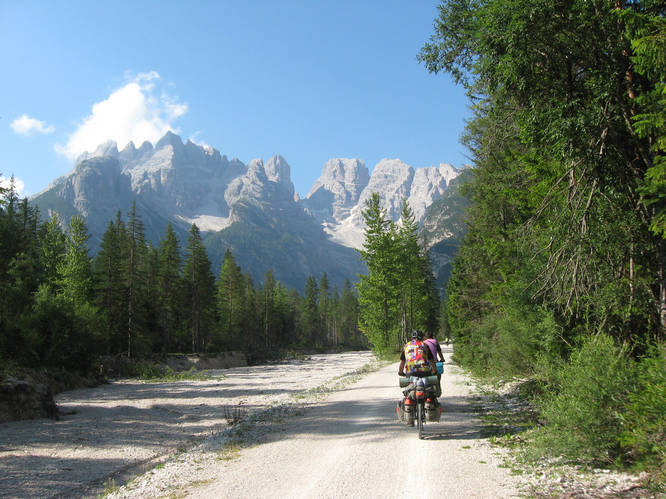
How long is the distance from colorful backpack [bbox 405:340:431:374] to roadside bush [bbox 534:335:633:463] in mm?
2673

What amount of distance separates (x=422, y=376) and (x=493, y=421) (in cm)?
248

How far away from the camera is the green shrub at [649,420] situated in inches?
177

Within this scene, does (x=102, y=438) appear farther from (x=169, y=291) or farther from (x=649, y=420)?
Result: (x=169, y=291)

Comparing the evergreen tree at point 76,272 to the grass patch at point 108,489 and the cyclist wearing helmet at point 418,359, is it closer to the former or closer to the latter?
the grass patch at point 108,489

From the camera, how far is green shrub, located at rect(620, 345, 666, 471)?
4.50m

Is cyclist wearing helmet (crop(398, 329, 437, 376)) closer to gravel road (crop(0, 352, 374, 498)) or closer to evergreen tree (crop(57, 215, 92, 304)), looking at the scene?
gravel road (crop(0, 352, 374, 498))

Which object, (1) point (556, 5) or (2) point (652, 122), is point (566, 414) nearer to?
(2) point (652, 122)

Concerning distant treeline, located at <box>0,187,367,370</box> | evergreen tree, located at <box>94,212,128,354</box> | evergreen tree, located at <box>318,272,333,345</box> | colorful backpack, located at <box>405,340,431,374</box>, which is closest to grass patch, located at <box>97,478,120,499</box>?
colorful backpack, located at <box>405,340,431,374</box>

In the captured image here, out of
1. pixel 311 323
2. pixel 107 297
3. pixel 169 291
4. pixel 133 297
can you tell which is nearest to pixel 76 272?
pixel 107 297

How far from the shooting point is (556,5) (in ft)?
24.2

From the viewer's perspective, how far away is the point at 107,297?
3994 centimetres

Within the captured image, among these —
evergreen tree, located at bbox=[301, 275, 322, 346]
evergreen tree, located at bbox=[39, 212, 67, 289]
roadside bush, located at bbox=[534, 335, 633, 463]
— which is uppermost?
evergreen tree, located at bbox=[39, 212, 67, 289]

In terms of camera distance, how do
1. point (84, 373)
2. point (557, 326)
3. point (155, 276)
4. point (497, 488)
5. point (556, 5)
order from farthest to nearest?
point (155, 276), point (84, 373), point (557, 326), point (556, 5), point (497, 488)

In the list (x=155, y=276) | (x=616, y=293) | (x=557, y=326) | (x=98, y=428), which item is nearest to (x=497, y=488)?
(x=616, y=293)
